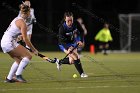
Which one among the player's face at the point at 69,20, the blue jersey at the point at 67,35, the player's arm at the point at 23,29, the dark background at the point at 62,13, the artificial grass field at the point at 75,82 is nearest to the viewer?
the artificial grass field at the point at 75,82

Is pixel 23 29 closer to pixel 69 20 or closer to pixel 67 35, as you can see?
pixel 69 20

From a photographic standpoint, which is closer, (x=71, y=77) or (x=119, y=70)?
(x=71, y=77)

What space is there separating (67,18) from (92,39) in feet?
75.0

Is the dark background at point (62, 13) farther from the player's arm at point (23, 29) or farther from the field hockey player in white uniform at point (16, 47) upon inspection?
the player's arm at point (23, 29)

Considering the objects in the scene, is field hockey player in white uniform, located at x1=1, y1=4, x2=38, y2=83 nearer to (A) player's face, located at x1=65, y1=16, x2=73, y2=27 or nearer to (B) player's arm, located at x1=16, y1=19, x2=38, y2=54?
(B) player's arm, located at x1=16, y1=19, x2=38, y2=54

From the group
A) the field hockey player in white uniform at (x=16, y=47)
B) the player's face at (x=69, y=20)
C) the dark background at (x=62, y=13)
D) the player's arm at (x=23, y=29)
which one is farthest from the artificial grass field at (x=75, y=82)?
the dark background at (x=62, y=13)

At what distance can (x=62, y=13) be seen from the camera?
4069 cm

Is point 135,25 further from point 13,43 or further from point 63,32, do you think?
point 13,43

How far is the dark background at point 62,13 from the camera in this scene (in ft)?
125

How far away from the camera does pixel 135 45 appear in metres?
33.5

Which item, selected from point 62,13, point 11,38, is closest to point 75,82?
point 11,38

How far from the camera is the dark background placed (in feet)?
125

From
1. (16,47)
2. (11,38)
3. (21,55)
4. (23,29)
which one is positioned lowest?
(21,55)

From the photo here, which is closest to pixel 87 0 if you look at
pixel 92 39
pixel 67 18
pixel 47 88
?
pixel 92 39
